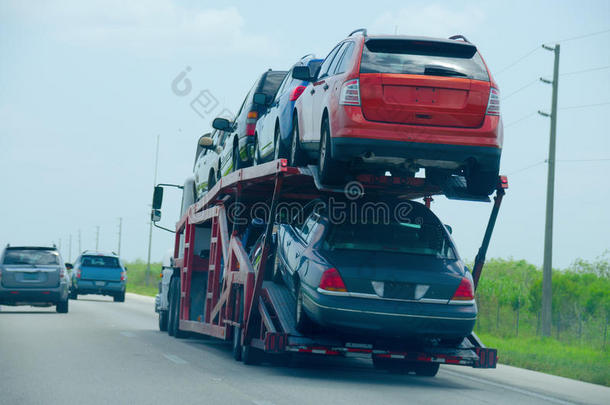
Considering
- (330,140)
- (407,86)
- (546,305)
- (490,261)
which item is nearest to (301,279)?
(330,140)

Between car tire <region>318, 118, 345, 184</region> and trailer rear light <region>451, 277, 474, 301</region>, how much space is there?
1773 mm

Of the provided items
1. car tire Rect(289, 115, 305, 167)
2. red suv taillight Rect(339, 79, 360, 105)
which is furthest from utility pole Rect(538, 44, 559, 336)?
red suv taillight Rect(339, 79, 360, 105)

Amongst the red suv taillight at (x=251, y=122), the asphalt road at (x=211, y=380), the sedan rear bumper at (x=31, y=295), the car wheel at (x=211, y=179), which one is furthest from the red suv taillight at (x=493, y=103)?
the sedan rear bumper at (x=31, y=295)

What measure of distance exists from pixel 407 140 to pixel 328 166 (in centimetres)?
96

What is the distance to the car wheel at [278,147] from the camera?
1291 cm

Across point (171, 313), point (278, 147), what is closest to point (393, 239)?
point (278, 147)

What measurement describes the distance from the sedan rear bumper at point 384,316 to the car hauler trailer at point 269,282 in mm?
450

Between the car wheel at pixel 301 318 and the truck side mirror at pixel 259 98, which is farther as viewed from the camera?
the truck side mirror at pixel 259 98

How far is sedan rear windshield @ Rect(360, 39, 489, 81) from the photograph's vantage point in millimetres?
10008

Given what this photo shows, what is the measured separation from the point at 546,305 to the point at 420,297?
787 inches

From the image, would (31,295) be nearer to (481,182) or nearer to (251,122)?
(251,122)

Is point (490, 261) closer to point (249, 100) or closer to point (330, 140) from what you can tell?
point (249, 100)

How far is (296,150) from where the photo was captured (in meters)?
11.9

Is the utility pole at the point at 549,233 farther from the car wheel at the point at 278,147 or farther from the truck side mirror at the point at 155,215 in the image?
the car wheel at the point at 278,147
